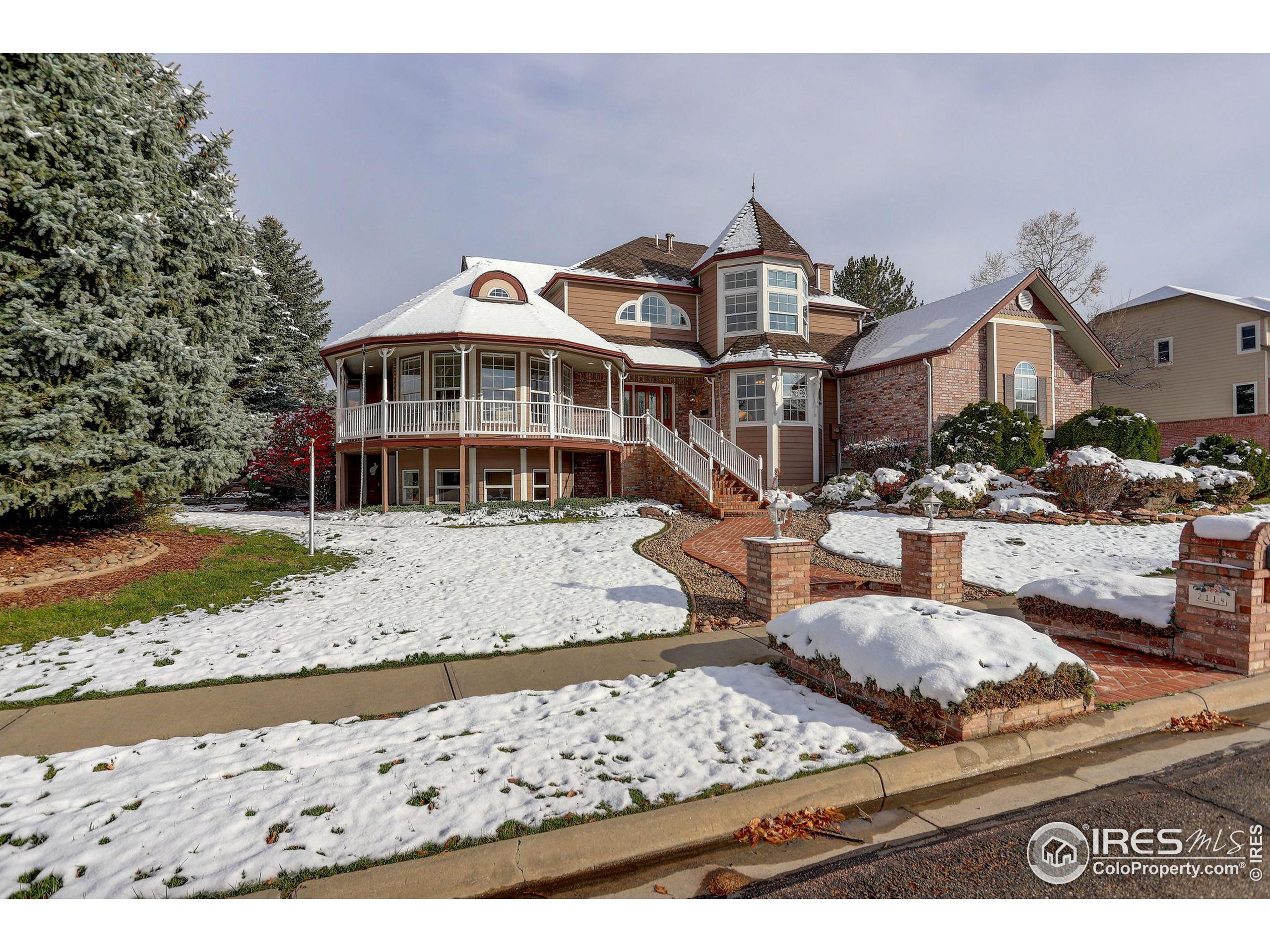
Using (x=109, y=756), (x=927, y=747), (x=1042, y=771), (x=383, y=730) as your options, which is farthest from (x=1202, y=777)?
(x=109, y=756)

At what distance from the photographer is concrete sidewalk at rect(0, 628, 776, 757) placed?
430 cm

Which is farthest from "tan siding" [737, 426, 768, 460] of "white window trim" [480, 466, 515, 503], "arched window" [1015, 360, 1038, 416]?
"arched window" [1015, 360, 1038, 416]

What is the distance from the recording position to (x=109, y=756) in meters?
3.83

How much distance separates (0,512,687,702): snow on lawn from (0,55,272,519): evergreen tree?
10.3ft

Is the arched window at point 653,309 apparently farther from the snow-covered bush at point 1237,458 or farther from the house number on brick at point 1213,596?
the house number on brick at point 1213,596

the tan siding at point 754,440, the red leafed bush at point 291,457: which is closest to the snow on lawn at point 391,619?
the tan siding at point 754,440

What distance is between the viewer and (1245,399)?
23.9 meters

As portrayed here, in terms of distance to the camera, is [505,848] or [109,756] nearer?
[505,848]

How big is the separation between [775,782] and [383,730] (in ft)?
9.14

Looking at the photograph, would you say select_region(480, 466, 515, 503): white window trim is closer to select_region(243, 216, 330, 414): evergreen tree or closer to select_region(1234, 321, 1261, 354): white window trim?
select_region(243, 216, 330, 414): evergreen tree

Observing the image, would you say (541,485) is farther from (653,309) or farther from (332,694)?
(332,694)

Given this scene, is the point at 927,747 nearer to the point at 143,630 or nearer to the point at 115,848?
the point at 115,848

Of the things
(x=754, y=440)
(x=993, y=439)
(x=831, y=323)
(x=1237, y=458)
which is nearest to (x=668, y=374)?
(x=754, y=440)

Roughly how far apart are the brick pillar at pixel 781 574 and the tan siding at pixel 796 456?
37.3 feet
